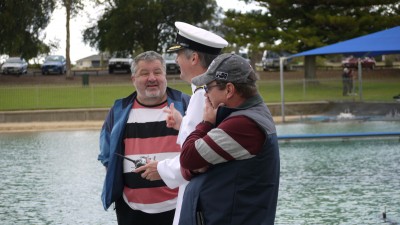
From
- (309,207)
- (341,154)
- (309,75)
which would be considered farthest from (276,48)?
(309,207)

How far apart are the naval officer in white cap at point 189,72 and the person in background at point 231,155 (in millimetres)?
205

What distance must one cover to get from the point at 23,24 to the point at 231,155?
46.7 meters

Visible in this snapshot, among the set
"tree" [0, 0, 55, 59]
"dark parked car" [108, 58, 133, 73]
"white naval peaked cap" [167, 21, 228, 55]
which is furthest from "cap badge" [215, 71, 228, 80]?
"dark parked car" [108, 58, 133, 73]

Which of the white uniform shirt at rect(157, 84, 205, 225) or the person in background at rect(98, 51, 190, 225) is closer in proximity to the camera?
the white uniform shirt at rect(157, 84, 205, 225)

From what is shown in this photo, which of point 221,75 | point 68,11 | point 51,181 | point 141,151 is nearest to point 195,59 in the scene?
point 221,75

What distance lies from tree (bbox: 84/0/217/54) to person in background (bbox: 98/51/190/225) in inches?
2037

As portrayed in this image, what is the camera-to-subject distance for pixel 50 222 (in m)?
10.5

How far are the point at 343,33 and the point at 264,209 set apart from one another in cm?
3997

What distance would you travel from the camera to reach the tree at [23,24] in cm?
4794

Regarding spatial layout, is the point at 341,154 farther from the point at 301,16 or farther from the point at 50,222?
the point at 301,16

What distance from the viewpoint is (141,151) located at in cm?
548

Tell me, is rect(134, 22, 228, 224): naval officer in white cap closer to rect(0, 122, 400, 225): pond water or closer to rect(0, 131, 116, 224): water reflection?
rect(0, 122, 400, 225): pond water

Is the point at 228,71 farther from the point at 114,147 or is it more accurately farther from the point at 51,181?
the point at 51,181

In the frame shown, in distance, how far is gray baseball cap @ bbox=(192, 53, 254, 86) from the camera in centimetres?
419
